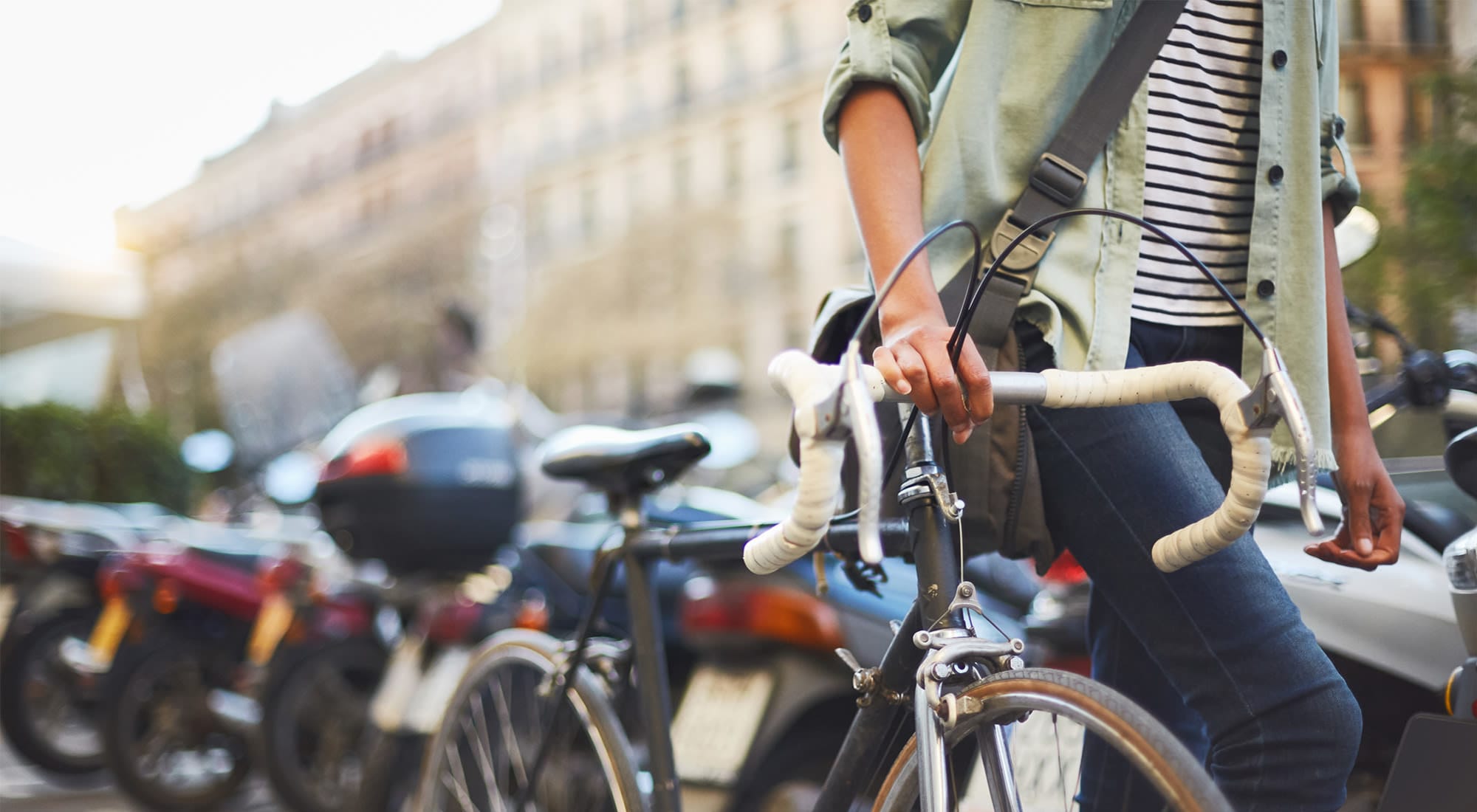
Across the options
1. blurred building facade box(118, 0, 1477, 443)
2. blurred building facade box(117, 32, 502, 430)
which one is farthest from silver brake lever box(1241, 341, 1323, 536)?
blurred building facade box(117, 32, 502, 430)

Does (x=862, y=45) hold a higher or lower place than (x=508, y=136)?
lower

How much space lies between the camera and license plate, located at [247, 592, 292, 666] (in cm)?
409

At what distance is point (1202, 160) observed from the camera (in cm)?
151

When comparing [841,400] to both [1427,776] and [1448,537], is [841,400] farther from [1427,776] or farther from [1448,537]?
[1448,537]

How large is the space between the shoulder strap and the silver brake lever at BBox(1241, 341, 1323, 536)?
0.33m

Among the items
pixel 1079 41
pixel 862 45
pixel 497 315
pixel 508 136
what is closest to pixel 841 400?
pixel 862 45

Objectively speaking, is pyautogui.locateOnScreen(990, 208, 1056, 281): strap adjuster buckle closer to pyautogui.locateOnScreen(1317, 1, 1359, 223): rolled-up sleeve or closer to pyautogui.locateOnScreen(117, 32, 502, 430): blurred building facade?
pyautogui.locateOnScreen(1317, 1, 1359, 223): rolled-up sleeve

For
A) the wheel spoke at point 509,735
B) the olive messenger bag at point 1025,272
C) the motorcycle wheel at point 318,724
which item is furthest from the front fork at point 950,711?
the motorcycle wheel at point 318,724

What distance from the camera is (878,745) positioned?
149 cm

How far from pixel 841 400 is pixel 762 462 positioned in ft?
21.2

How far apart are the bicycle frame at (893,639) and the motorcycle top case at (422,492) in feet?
4.68

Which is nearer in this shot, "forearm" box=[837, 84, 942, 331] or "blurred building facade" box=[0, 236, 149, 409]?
"forearm" box=[837, 84, 942, 331]

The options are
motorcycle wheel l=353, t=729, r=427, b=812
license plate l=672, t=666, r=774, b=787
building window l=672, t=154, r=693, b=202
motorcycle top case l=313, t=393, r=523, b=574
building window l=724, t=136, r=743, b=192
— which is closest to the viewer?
license plate l=672, t=666, r=774, b=787

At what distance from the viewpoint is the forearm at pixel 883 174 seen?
54.1 inches
